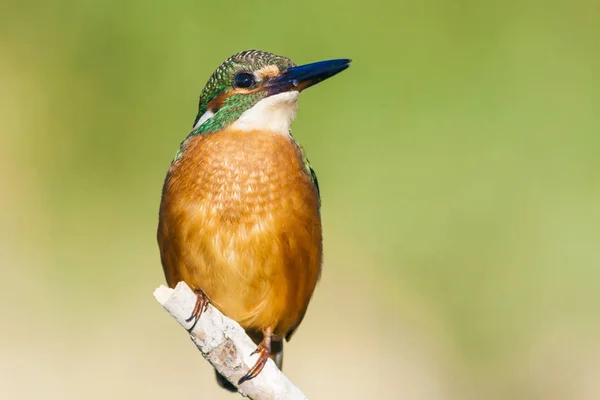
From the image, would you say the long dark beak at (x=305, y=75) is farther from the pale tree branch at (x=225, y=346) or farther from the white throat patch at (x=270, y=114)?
the pale tree branch at (x=225, y=346)

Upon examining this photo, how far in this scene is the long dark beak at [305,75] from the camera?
405 centimetres

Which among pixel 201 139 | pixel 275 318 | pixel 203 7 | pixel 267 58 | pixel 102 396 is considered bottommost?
pixel 102 396

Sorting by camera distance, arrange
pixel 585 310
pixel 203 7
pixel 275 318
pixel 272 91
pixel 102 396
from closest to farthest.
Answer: pixel 272 91
pixel 275 318
pixel 102 396
pixel 585 310
pixel 203 7

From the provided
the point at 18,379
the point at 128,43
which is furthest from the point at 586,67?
the point at 18,379

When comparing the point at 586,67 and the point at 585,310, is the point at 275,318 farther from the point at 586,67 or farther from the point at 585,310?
the point at 586,67

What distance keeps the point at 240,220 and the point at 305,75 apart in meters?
0.70

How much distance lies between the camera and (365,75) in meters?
8.07

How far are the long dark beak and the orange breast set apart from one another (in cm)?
23

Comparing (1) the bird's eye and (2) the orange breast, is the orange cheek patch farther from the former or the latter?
(2) the orange breast

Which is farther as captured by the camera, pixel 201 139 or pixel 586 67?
pixel 586 67

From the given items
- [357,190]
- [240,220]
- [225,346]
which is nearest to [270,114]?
[240,220]

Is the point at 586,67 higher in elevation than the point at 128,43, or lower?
lower

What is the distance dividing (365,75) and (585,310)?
269cm

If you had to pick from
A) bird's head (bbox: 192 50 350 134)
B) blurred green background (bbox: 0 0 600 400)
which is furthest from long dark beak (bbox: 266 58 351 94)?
blurred green background (bbox: 0 0 600 400)
